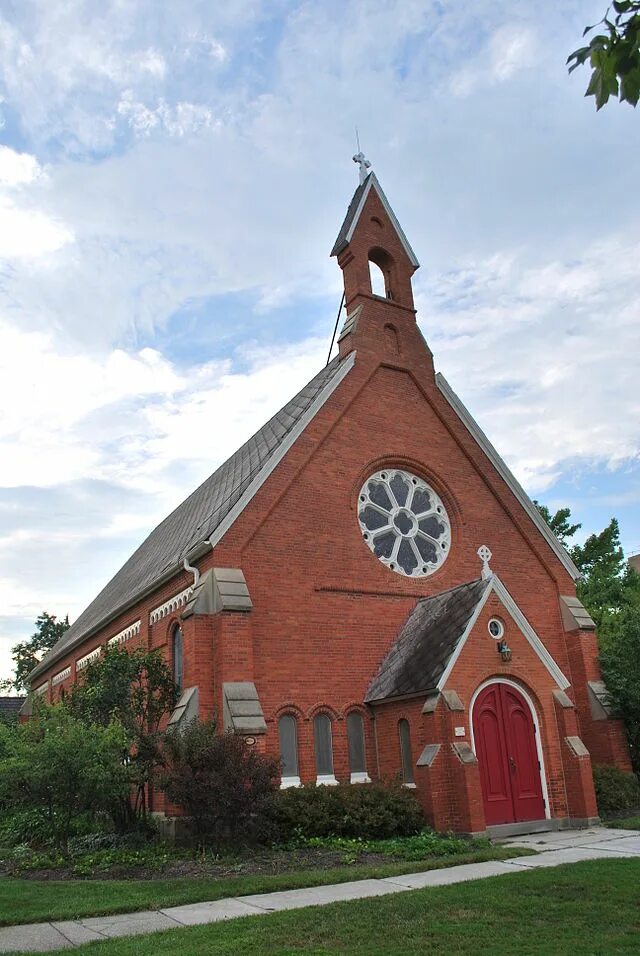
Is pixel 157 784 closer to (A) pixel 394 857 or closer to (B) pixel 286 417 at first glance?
(A) pixel 394 857

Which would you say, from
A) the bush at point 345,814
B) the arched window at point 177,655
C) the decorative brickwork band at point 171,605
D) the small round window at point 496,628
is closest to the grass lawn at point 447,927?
the bush at point 345,814

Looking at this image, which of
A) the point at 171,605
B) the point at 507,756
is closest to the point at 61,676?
the point at 171,605

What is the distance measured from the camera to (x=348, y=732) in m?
17.0

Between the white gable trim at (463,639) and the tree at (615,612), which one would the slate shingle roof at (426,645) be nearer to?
the white gable trim at (463,639)

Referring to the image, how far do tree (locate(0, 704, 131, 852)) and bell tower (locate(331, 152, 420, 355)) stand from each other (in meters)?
11.3

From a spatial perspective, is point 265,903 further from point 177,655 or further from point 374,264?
point 374,264

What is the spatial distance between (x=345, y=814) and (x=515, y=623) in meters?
5.01

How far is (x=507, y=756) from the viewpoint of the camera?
16000 millimetres

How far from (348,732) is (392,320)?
1086 centimetres

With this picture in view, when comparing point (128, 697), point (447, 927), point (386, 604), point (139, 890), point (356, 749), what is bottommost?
point (447, 927)

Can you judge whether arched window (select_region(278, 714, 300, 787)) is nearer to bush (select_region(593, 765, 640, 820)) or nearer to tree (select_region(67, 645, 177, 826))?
tree (select_region(67, 645, 177, 826))

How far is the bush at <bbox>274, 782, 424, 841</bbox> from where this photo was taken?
1410cm

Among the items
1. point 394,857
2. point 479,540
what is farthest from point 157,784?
point 479,540

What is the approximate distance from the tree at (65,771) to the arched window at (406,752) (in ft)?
17.4
